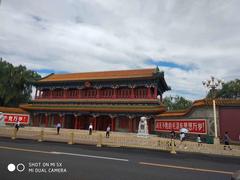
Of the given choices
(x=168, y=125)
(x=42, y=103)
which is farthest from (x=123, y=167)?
(x=42, y=103)

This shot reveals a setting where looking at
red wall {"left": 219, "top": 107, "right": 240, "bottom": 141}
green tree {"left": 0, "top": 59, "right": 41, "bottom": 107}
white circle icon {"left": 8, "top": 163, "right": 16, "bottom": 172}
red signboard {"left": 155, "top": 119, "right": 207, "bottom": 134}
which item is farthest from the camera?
green tree {"left": 0, "top": 59, "right": 41, "bottom": 107}

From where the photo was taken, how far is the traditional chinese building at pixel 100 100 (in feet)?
95.3

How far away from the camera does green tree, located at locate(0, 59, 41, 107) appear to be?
135 ft

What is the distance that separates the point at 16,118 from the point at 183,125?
81.1ft

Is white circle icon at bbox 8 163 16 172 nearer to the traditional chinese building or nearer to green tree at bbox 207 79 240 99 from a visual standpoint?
the traditional chinese building

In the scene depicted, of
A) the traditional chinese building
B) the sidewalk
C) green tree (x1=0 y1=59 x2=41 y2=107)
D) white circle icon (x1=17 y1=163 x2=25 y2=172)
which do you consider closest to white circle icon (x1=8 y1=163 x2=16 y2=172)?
white circle icon (x1=17 y1=163 x2=25 y2=172)

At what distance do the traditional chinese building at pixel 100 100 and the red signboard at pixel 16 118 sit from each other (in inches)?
36.1

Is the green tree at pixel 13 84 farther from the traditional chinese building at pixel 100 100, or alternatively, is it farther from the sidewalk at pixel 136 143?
the sidewalk at pixel 136 143

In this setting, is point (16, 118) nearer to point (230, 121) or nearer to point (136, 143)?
point (136, 143)

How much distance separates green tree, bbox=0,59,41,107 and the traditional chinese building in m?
8.53

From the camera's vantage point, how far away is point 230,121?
1875cm

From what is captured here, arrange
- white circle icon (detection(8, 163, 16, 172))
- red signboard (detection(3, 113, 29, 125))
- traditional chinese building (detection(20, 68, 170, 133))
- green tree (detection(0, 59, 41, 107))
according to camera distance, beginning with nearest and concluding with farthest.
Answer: white circle icon (detection(8, 163, 16, 172)), traditional chinese building (detection(20, 68, 170, 133)), red signboard (detection(3, 113, 29, 125)), green tree (detection(0, 59, 41, 107))

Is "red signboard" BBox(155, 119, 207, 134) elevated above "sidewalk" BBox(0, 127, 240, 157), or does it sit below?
above

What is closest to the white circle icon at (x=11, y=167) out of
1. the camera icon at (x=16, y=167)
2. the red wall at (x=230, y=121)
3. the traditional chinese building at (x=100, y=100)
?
the camera icon at (x=16, y=167)
